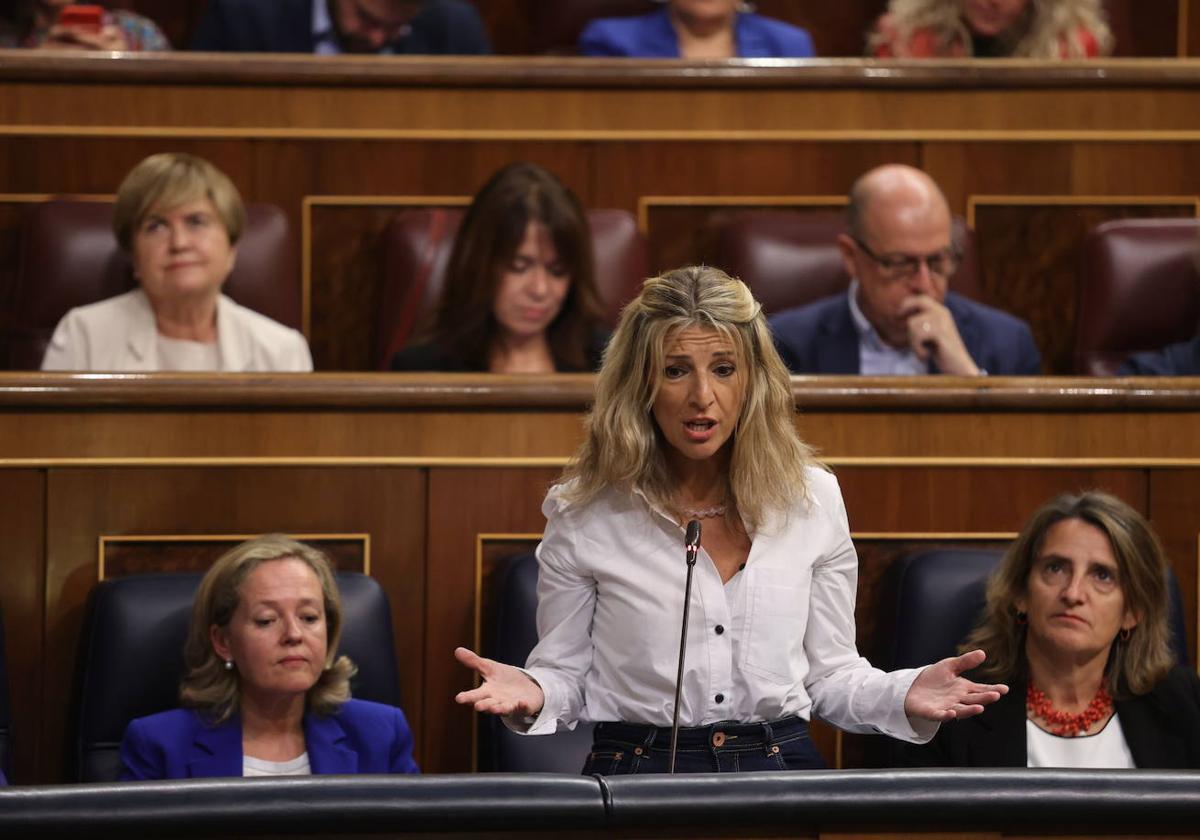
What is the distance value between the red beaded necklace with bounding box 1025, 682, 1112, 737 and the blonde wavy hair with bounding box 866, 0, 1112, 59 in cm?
88

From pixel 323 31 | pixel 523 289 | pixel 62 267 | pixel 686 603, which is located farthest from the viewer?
pixel 323 31

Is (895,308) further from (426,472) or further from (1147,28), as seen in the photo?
(1147,28)

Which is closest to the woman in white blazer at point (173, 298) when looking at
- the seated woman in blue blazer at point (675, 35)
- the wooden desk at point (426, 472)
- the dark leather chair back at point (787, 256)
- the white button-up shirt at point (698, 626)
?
the wooden desk at point (426, 472)

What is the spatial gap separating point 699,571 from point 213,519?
43 cm

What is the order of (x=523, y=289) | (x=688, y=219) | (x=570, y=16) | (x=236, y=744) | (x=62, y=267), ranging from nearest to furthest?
(x=236, y=744) → (x=523, y=289) → (x=62, y=267) → (x=688, y=219) → (x=570, y=16)

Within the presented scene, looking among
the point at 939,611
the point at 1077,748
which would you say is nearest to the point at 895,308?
the point at 939,611

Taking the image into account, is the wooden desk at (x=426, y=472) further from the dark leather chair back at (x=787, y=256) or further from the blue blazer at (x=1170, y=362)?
the dark leather chair back at (x=787, y=256)

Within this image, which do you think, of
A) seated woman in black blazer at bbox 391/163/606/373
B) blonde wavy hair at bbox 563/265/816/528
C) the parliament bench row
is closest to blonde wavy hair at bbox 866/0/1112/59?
the parliament bench row

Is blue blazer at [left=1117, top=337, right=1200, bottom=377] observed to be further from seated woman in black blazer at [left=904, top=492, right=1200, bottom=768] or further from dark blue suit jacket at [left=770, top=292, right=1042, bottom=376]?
seated woman in black blazer at [left=904, top=492, right=1200, bottom=768]

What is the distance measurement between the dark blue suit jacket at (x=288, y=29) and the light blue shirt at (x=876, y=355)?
0.57 meters

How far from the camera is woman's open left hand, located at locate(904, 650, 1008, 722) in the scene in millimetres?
868

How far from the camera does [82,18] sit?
178 centimetres

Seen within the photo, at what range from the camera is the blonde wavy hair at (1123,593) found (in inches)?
46.0

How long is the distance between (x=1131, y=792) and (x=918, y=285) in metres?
0.90
